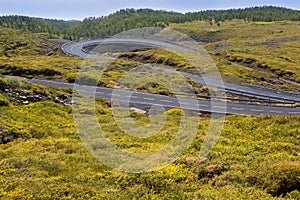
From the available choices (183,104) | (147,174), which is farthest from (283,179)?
(183,104)

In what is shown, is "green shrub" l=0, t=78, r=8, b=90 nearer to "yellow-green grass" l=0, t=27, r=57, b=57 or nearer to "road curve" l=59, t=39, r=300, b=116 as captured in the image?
"road curve" l=59, t=39, r=300, b=116

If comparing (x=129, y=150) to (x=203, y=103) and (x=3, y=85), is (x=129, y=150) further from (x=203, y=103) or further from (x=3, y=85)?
(x=203, y=103)

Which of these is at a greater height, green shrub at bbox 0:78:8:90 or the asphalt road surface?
green shrub at bbox 0:78:8:90

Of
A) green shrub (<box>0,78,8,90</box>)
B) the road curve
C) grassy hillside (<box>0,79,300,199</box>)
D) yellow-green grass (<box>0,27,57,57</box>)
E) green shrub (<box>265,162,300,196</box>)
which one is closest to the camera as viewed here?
grassy hillside (<box>0,79,300,199</box>)

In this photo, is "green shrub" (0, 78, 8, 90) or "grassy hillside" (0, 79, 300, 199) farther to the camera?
"green shrub" (0, 78, 8, 90)

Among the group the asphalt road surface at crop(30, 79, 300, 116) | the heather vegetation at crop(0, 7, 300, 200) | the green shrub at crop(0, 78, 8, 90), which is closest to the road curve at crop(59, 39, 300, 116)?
the asphalt road surface at crop(30, 79, 300, 116)

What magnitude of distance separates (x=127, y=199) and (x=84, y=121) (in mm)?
15735

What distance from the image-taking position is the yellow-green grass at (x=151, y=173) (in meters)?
12.0

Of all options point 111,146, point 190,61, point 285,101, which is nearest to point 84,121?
point 111,146

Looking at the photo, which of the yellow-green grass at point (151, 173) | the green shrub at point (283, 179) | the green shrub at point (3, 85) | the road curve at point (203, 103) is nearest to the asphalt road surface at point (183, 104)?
the road curve at point (203, 103)

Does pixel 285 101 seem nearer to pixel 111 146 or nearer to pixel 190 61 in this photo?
pixel 111 146

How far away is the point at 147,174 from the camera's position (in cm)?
1391

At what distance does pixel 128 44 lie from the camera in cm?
11888

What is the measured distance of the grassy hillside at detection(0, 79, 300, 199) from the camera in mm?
11977
